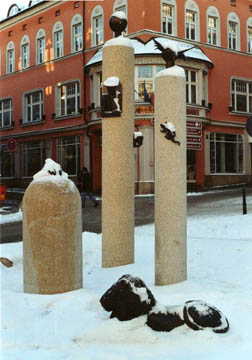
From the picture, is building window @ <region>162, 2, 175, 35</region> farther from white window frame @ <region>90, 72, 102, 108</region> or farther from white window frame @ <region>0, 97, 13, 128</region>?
white window frame @ <region>0, 97, 13, 128</region>

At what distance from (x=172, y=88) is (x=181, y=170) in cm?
97

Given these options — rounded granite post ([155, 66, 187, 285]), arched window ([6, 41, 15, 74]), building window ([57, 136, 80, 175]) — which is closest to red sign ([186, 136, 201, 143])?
building window ([57, 136, 80, 175])

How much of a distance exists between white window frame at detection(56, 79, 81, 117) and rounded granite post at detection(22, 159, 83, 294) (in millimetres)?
22783

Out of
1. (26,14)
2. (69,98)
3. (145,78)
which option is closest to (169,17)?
(145,78)

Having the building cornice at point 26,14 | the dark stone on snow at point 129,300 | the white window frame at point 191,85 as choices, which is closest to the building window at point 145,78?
the white window frame at point 191,85

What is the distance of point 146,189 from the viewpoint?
2255 cm

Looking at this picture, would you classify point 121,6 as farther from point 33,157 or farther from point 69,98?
point 33,157

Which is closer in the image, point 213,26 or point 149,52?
point 149,52

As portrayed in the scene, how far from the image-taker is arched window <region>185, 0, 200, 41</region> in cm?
2478

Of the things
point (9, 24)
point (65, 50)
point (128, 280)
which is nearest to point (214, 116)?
point (65, 50)

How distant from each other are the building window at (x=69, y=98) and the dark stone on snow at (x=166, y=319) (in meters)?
24.3

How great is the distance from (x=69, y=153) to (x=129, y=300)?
24511mm

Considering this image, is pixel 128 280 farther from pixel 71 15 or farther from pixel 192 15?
pixel 71 15

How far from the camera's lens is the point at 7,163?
107 ft
